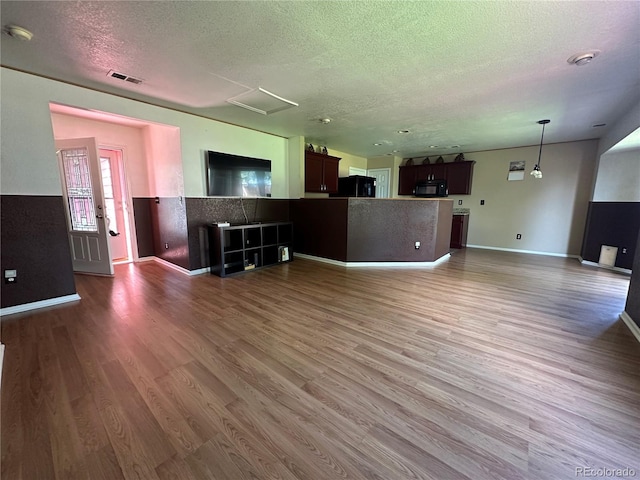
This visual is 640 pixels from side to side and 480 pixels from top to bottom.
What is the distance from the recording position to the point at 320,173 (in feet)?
20.2

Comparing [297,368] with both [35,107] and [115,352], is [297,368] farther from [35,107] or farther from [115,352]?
[35,107]

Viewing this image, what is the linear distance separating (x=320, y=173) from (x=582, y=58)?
4.54 metres

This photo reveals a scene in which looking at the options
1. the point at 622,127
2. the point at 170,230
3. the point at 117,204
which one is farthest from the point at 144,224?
the point at 622,127

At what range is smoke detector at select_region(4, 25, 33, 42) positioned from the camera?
1.95 meters

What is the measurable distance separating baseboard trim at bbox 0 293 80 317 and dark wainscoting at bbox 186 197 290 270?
4.87 ft

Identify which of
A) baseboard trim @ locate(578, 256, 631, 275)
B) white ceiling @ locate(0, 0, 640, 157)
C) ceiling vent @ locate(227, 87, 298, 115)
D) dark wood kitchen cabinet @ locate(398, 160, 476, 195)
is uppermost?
ceiling vent @ locate(227, 87, 298, 115)

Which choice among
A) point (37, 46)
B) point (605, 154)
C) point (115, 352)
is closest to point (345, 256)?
point (115, 352)

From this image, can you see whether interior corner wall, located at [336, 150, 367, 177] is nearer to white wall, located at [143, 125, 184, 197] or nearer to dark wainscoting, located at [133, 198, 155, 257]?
white wall, located at [143, 125, 184, 197]

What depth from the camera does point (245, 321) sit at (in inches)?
106

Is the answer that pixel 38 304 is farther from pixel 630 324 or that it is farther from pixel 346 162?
pixel 346 162

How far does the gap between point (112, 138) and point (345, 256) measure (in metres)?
4.79

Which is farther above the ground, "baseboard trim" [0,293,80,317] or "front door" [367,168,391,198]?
"front door" [367,168,391,198]

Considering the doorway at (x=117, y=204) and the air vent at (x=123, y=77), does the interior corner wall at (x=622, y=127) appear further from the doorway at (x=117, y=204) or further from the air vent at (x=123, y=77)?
the doorway at (x=117, y=204)

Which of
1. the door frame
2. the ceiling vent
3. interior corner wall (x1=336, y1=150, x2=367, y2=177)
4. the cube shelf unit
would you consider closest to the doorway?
the door frame
